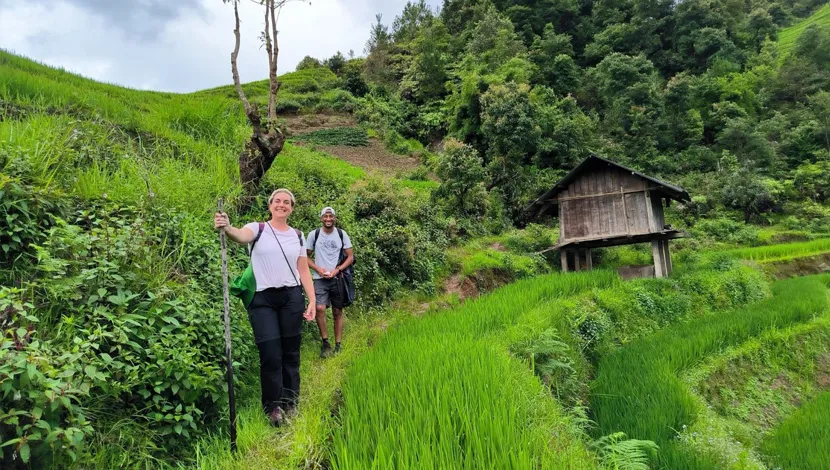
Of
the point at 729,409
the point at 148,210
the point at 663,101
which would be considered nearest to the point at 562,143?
the point at 663,101

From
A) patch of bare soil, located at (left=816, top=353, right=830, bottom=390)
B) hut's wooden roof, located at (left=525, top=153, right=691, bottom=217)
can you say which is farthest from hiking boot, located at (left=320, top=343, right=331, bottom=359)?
hut's wooden roof, located at (left=525, top=153, right=691, bottom=217)

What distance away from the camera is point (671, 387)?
5.15 m

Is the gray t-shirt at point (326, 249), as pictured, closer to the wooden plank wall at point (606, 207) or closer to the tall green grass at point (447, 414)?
the tall green grass at point (447, 414)

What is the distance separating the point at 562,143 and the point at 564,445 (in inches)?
830

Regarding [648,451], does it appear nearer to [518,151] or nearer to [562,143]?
[518,151]

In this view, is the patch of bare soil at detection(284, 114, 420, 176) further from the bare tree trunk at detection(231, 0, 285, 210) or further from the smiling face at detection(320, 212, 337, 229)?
the smiling face at detection(320, 212, 337, 229)

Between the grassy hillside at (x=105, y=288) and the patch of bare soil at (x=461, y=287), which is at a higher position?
the grassy hillside at (x=105, y=288)

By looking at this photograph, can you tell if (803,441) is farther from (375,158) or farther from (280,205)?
(375,158)

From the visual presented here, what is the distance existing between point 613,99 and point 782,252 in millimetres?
15303

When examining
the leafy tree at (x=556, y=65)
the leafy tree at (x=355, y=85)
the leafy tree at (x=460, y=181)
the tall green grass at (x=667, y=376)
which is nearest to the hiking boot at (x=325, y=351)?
the tall green grass at (x=667, y=376)

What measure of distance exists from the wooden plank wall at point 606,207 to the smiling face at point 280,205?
10.5m

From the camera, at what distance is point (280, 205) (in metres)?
3.67

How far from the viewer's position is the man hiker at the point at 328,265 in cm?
534

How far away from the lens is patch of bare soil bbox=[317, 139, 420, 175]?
21859 millimetres
